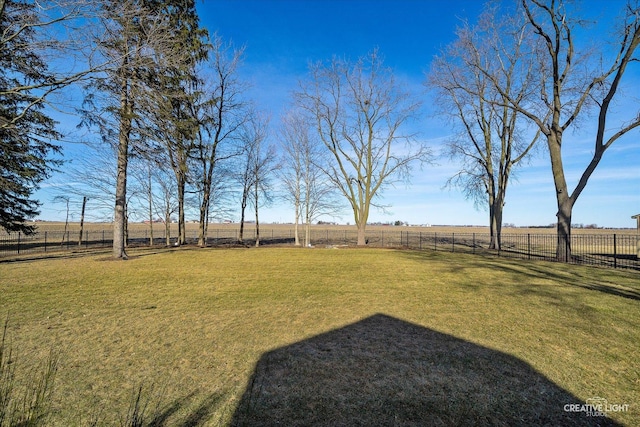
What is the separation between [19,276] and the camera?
9.34m

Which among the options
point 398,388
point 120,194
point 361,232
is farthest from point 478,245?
point 398,388

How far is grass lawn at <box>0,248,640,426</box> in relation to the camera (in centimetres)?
282

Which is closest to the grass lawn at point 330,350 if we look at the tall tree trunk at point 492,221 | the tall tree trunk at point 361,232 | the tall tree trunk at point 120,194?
the tall tree trunk at point 120,194

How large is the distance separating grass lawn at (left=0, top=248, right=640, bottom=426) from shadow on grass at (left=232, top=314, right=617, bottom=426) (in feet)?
0.06

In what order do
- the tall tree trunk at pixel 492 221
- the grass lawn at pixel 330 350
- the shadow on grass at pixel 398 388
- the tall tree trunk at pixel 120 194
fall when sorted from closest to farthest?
the shadow on grass at pixel 398 388 < the grass lawn at pixel 330 350 < the tall tree trunk at pixel 120 194 < the tall tree trunk at pixel 492 221

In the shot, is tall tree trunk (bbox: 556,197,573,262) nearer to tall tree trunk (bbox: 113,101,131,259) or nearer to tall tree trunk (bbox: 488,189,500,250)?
tall tree trunk (bbox: 488,189,500,250)

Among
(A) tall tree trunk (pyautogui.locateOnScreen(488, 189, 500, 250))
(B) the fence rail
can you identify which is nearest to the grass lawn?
(B) the fence rail

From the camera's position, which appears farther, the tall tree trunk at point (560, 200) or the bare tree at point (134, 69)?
the tall tree trunk at point (560, 200)

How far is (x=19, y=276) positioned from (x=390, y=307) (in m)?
11.2

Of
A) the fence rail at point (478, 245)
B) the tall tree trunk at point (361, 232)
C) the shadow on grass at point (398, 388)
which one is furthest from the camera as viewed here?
the tall tree trunk at point (361, 232)

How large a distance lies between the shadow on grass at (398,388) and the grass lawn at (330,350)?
0.02 metres

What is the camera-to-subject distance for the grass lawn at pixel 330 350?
2.82 meters

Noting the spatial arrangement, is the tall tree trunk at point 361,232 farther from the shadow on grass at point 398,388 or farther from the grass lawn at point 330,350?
the shadow on grass at point 398,388

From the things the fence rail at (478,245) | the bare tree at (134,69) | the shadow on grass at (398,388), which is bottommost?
the shadow on grass at (398,388)
